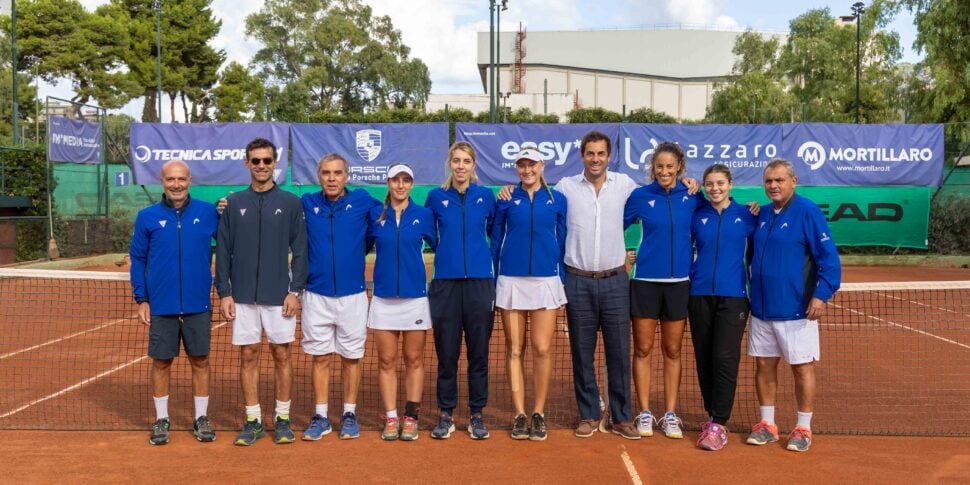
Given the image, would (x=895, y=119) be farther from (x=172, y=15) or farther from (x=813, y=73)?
(x=172, y=15)

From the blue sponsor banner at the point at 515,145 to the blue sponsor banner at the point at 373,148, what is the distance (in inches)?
32.3

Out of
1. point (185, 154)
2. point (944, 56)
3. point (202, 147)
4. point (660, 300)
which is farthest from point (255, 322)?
point (944, 56)

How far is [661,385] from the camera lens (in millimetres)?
7641

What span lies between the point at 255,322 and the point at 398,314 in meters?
0.95

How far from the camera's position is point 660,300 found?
5734mm

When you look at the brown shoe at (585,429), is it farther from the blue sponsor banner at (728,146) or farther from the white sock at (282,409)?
the blue sponsor banner at (728,146)

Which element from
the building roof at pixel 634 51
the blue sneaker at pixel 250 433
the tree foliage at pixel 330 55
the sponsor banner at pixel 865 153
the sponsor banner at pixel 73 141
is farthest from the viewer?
the building roof at pixel 634 51

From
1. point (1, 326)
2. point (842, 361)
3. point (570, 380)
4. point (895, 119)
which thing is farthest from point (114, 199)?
point (895, 119)

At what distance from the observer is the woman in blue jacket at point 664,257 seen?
18.5 feet

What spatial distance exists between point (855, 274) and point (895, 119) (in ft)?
64.5

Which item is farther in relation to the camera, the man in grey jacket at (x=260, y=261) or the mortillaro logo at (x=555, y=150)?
the mortillaro logo at (x=555, y=150)

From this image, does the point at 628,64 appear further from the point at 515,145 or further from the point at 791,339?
the point at 791,339

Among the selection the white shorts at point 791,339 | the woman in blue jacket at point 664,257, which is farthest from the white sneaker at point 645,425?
the white shorts at point 791,339

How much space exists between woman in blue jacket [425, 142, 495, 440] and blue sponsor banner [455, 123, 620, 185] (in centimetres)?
1273
